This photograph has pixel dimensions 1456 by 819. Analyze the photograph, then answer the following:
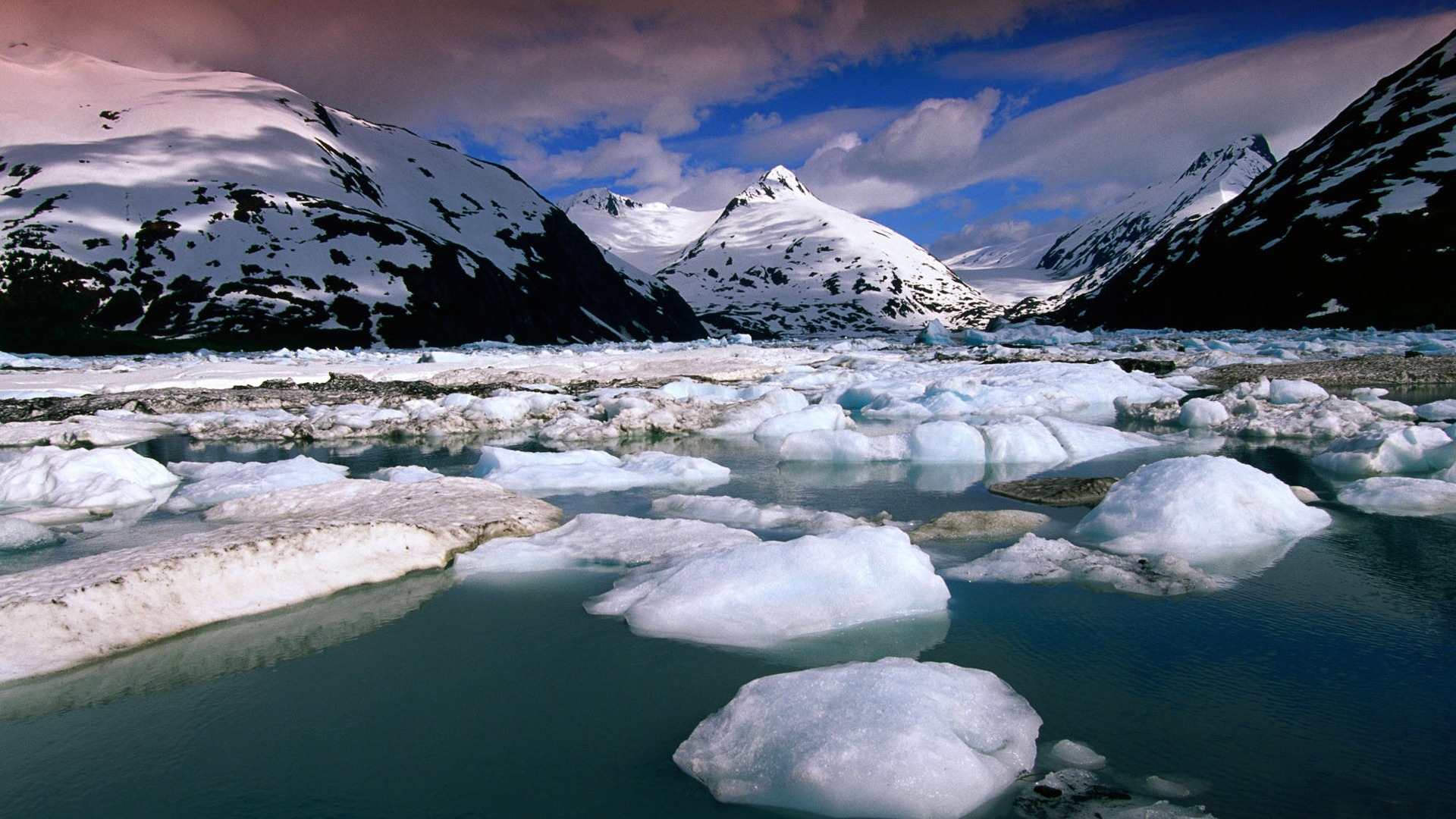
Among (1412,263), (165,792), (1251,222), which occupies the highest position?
(1251,222)

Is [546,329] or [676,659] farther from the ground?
[546,329]

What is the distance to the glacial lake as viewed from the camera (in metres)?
4.19

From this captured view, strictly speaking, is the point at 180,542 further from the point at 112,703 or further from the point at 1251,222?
the point at 1251,222

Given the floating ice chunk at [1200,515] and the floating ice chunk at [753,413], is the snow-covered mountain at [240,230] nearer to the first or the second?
the floating ice chunk at [753,413]

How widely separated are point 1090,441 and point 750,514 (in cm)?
791

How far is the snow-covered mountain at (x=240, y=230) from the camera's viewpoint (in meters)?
51.8

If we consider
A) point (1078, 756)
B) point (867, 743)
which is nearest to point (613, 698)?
point (867, 743)

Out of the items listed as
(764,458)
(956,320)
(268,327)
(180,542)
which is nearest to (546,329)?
(268,327)

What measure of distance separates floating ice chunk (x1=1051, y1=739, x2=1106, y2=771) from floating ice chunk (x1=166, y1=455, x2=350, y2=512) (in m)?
9.37

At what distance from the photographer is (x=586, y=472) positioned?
40.9 feet

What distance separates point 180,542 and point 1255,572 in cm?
996

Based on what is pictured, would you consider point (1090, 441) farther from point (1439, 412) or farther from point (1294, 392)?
point (1294, 392)

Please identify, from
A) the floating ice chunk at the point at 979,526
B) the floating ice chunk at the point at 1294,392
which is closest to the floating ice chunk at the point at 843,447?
the floating ice chunk at the point at 979,526

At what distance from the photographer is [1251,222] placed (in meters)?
77.8
